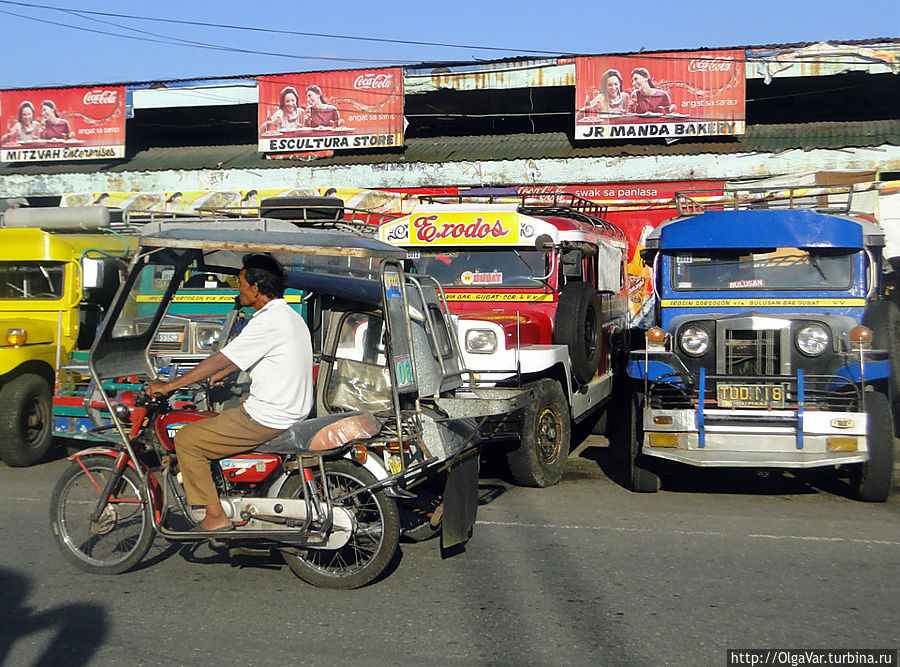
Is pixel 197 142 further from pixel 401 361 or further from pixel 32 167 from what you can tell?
pixel 401 361

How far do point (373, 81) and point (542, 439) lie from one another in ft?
50.9

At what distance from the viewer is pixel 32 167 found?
2406cm

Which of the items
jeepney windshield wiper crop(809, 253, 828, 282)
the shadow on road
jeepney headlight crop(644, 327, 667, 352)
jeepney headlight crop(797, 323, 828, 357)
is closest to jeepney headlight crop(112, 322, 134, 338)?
the shadow on road

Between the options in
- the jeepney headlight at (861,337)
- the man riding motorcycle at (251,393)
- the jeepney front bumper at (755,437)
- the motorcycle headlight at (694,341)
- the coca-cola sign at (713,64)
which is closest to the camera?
the man riding motorcycle at (251,393)

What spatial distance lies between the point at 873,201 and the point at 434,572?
995cm

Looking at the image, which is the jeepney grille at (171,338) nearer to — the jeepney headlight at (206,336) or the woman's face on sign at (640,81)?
the jeepney headlight at (206,336)

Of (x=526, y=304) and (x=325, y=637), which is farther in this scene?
(x=526, y=304)

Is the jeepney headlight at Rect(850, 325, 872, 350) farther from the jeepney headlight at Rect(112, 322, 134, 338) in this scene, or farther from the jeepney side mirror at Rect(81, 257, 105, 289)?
the jeepney side mirror at Rect(81, 257, 105, 289)

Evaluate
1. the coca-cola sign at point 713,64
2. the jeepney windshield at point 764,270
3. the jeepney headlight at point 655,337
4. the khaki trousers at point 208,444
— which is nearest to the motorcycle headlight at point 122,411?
the khaki trousers at point 208,444

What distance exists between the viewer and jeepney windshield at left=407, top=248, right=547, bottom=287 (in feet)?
29.2

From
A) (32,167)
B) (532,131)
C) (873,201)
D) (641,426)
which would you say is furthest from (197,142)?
(641,426)

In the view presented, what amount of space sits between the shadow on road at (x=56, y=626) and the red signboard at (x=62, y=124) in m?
20.3

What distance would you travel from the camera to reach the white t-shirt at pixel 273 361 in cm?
487

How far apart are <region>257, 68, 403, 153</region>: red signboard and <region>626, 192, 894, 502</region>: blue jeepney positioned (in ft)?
43.5
